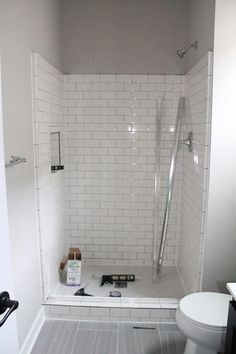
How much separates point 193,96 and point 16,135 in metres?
1.50

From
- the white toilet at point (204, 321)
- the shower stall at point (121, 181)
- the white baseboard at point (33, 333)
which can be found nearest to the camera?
the white toilet at point (204, 321)

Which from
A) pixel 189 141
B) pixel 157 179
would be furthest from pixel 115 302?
pixel 189 141

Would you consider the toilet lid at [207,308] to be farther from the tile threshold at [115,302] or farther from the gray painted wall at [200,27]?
the gray painted wall at [200,27]

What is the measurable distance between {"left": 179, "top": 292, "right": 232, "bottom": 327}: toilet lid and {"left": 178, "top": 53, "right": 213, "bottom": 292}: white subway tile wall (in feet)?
1.11

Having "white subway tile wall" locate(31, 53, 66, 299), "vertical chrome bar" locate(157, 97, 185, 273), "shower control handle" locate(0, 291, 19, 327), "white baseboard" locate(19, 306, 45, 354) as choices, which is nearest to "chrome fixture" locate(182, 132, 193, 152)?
"vertical chrome bar" locate(157, 97, 185, 273)

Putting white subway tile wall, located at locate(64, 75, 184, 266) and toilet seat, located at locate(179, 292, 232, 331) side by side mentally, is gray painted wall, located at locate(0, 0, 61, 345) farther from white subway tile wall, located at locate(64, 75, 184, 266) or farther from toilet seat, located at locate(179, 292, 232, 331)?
toilet seat, located at locate(179, 292, 232, 331)

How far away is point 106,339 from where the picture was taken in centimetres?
220

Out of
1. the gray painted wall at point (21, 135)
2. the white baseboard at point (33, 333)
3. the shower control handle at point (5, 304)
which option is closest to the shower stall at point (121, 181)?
the white baseboard at point (33, 333)

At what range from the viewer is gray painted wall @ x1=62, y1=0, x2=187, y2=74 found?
9.49 ft

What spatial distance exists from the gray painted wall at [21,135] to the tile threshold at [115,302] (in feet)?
0.62

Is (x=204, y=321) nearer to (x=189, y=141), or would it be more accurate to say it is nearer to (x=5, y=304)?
(x=5, y=304)

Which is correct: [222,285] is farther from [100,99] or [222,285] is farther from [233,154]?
[100,99]

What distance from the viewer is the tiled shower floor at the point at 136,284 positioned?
2.67m

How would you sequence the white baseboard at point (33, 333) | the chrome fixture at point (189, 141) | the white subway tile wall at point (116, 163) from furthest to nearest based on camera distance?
the white subway tile wall at point (116, 163) < the chrome fixture at point (189, 141) < the white baseboard at point (33, 333)
